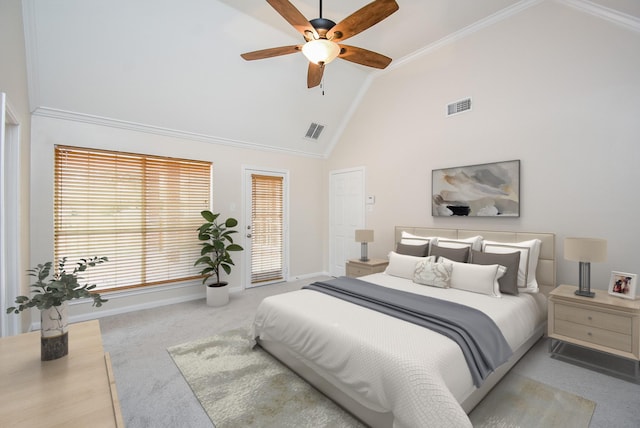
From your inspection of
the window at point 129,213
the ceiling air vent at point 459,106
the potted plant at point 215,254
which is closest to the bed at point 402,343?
the potted plant at point 215,254

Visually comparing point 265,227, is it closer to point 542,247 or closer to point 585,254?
point 542,247

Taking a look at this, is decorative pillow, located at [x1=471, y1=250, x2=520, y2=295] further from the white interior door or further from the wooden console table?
the wooden console table

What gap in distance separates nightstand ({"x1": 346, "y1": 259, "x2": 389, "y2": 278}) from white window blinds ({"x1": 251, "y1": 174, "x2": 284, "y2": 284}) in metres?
1.51

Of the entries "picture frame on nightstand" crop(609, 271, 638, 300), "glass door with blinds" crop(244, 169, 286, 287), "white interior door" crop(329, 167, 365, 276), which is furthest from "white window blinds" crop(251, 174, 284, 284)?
"picture frame on nightstand" crop(609, 271, 638, 300)

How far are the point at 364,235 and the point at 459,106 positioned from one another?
2225 millimetres

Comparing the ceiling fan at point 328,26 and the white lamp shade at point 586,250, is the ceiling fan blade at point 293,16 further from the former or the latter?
the white lamp shade at point 586,250

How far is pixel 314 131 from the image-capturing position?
5.31 metres

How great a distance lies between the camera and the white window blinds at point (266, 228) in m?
5.06

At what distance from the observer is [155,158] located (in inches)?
160

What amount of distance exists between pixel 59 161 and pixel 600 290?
6.03 meters

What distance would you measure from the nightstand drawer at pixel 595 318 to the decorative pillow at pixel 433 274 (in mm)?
942

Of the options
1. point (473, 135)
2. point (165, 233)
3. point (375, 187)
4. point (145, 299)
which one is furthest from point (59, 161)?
point (473, 135)

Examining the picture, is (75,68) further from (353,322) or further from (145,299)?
(353,322)

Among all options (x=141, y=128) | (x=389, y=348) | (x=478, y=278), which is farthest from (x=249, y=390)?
(x=141, y=128)
